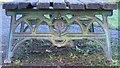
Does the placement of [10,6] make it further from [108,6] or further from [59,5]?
[108,6]

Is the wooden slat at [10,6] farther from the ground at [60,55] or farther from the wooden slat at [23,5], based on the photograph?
the ground at [60,55]

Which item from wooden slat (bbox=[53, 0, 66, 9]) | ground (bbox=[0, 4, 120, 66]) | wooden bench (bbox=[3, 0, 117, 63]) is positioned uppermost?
wooden slat (bbox=[53, 0, 66, 9])

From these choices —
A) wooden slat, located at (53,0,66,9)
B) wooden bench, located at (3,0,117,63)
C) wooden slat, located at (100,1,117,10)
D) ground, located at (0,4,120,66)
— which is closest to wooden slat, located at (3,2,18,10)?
wooden bench, located at (3,0,117,63)

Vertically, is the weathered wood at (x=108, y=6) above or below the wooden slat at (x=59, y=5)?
below

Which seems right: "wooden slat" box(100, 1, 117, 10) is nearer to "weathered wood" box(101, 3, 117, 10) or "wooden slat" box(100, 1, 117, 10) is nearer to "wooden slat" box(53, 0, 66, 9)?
"weathered wood" box(101, 3, 117, 10)

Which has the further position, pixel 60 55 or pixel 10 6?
pixel 60 55

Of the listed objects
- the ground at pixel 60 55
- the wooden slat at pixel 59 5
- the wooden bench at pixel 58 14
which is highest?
the wooden slat at pixel 59 5

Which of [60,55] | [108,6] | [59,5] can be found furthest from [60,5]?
[60,55]

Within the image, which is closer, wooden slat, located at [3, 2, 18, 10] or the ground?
wooden slat, located at [3, 2, 18, 10]

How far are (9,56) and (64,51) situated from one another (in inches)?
28.1

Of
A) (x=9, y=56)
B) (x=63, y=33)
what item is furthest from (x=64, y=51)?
(x=9, y=56)

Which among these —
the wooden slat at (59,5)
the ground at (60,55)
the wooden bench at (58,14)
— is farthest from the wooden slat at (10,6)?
the ground at (60,55)

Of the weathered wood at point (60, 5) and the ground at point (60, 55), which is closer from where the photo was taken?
the weathered wood at point (60, 5)

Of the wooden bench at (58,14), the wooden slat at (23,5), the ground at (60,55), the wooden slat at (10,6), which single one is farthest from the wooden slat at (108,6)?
the wooden slat at (10,6)
